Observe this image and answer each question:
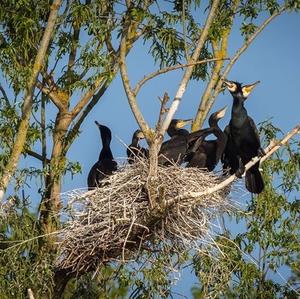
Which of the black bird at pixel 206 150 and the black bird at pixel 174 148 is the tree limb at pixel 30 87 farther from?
the black bird at pixel 206 150

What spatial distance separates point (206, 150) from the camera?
1418cm

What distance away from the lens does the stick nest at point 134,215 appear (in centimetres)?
1202

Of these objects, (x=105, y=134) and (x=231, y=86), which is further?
(x=105, y=134)

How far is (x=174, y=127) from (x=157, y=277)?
5.13 feet

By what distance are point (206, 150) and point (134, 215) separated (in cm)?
234

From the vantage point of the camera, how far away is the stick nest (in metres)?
12.0

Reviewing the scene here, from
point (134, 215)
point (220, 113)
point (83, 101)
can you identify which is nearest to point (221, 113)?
point (220, 113)

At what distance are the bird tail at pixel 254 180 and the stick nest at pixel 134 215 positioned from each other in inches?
15.7

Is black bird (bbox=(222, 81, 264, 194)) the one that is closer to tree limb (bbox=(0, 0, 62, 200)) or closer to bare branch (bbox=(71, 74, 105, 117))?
tree limb (bbox=(0, 0, 62, 200))

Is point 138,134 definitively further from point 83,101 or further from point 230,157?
point 83,101

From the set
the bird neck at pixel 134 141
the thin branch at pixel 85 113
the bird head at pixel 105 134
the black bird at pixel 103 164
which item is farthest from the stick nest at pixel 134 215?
the thin branch at pixel 85 113

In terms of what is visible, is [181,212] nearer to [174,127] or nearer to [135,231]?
[135,231]

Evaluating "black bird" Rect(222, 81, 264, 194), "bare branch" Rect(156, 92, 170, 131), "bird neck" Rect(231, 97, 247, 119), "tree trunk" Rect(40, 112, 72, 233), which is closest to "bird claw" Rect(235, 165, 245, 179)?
"black bird" Rect(222, 81, 264, 194)

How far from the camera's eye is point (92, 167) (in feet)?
47.5
